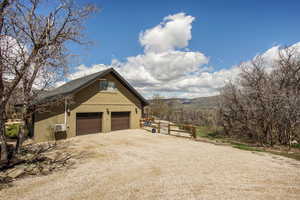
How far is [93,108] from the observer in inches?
526

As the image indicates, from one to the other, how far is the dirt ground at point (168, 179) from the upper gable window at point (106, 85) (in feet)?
25.4

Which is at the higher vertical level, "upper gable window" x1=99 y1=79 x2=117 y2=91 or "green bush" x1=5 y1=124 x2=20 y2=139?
"upper gable window" x1=99 y1=79 x2=117 y2=91

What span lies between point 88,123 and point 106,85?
3.92 m

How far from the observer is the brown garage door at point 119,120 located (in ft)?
48.8

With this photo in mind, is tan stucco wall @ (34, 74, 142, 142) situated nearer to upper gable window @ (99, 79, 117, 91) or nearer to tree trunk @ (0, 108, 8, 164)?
upper gable window @ (99, 79, 117, 91)

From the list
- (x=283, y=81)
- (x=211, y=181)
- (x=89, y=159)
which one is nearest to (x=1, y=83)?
(x=89, y=159)

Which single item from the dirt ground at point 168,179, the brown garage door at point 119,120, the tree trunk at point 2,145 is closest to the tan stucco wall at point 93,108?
the brown garage door at point 119,120

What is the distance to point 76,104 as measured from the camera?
40.3ft

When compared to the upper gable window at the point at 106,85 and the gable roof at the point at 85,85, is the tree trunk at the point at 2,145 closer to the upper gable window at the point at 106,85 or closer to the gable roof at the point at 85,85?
the gable roof at the point at 85,85

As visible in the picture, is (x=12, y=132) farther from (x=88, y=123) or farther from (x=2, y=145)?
(x=2, y=145)

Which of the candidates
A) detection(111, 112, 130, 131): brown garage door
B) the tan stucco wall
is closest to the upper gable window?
the tan stucco wall

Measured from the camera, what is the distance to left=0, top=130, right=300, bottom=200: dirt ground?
4.16 meters

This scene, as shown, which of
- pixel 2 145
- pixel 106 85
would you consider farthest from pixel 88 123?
pixel 2 145

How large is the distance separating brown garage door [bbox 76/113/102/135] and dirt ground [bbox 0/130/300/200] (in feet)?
19.1
